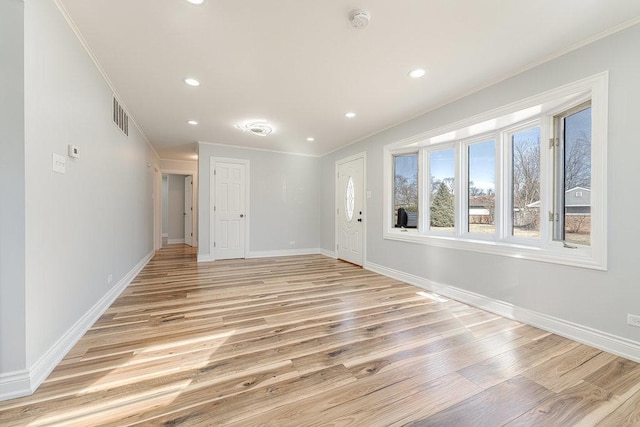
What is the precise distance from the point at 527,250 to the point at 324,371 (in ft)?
7.45

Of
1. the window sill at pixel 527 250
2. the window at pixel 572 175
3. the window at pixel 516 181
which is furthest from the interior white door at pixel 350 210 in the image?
the window at pixel 572 175

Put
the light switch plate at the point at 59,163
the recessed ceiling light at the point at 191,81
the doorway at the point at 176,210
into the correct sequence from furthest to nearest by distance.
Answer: the doorway at the point at 176,210 < the recessed ceiling light at the point at 191,81 < the light switch plate at the point at 59,163

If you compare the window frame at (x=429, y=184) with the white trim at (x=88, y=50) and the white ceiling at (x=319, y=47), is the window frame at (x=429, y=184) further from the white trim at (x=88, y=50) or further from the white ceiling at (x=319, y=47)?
the white trim at (x=88, y=50)

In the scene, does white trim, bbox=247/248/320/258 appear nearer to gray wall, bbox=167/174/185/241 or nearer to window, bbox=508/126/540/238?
gray wall, bbox=167/174/185/241

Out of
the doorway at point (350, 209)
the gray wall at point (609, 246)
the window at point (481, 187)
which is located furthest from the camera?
the doorway at point (350, 209)

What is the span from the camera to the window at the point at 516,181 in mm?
2158

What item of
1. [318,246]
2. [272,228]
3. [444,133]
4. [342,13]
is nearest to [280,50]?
[342,13]

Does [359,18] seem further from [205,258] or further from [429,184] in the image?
[205,258]

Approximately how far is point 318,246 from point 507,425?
5282 millimetres

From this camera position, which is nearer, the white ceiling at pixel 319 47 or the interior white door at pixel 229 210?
the white ceiling at pixel 319 47

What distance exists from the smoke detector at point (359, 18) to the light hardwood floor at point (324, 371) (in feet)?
7.93

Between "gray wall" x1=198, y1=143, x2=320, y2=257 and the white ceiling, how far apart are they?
2082 mm

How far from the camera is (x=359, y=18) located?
1.83 metres

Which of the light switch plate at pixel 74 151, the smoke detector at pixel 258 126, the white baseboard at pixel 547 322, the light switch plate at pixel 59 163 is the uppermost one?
the smoke detector at pixel 258 126
